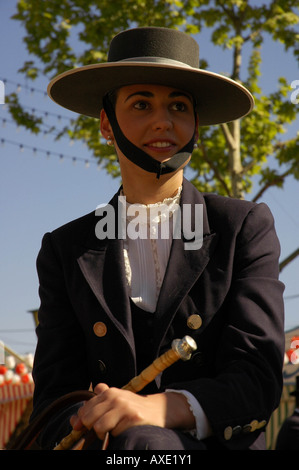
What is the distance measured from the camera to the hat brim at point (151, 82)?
348cm

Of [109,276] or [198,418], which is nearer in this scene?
[198,418]

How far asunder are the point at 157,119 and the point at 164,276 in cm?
77

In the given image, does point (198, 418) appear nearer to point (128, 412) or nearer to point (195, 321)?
point (128, 412)

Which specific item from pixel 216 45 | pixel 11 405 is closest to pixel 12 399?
pixel 11 405

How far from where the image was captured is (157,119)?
→ 11.2 ft

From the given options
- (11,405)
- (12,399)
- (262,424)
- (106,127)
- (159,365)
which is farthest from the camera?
(11,405)

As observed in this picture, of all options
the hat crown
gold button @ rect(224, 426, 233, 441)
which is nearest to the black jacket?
gold button @ rect(224, 426, 233, 441)

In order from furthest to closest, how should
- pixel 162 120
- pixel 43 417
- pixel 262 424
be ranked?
pixel 162 120 < pixel 43 417 < pixel 262 424

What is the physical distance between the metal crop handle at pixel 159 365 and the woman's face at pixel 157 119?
1157mm

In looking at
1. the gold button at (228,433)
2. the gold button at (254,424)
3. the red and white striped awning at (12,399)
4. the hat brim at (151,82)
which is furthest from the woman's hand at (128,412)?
the red and white striped awning at (12,399)

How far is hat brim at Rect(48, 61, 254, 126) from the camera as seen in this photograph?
348cm

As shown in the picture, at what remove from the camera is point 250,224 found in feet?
11.1

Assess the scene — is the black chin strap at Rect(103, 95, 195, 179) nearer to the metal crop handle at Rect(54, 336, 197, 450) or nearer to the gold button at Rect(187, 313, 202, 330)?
the gold button at Rect(187, 313, 202, 330)
